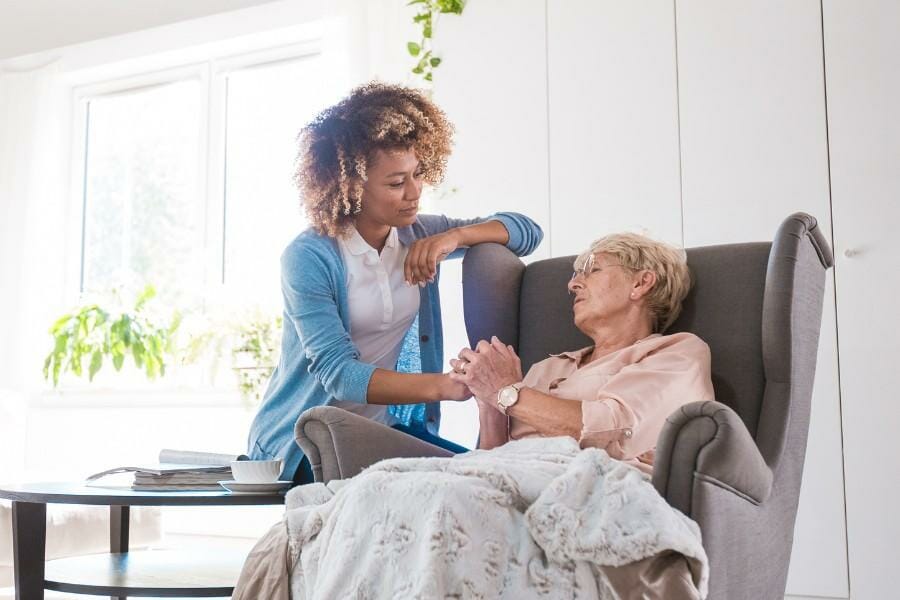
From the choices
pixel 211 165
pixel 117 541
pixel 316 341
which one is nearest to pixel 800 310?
pixel 316 341

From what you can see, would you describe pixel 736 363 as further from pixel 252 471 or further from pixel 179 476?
pixel 179 476

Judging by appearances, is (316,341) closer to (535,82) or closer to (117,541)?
(117,541)

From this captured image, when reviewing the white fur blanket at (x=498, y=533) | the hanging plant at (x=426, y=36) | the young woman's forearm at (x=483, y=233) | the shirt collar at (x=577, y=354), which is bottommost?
the white fur blanket at (x=498, y=533)

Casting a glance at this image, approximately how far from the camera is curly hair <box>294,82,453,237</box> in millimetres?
2246

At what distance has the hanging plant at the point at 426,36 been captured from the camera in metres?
3.85

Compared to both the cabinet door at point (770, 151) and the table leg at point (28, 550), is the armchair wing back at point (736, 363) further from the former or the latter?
the cabinet door at point (770, 151)

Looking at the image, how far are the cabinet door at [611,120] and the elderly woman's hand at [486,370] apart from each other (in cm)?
148

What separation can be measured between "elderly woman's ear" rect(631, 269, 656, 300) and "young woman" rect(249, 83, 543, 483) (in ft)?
1.38

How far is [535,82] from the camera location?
3656mm

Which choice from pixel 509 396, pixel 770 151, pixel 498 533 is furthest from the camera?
pixel 770 151

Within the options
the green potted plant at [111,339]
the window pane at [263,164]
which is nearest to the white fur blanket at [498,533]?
the window pane at [263,164]

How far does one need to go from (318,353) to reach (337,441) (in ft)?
1.04

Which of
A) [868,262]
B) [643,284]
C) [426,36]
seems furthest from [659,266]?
[426,36]

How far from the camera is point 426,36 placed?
3.90 metres
